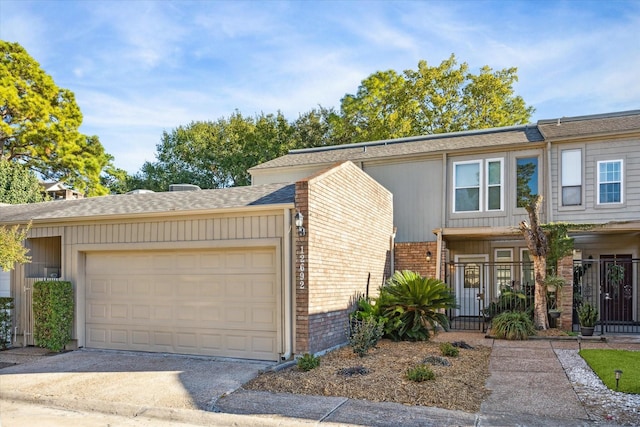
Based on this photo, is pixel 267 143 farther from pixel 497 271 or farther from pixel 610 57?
pixel 610 57

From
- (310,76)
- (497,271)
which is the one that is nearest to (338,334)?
(497,271)

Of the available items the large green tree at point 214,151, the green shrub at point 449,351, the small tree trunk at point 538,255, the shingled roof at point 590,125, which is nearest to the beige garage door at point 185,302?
the green shrub at point 449,351

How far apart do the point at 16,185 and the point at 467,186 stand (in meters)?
19.4

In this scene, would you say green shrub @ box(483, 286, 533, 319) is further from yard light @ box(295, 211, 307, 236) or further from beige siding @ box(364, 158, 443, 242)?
yard light @ box(295, 211, 307, 236)

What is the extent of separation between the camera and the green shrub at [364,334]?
31.1 feet

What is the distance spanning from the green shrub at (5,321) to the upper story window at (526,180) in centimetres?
1309

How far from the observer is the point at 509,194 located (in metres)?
14.8

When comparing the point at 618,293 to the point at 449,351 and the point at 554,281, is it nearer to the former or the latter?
the point at 554,281

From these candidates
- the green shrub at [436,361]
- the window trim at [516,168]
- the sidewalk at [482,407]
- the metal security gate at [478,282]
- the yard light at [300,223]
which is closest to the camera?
the sidewalk at [482,407]

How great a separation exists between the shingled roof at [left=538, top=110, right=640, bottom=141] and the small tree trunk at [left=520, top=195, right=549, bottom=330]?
292 centimetres

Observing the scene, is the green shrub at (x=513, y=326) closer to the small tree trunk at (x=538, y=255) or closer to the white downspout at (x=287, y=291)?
the small tree trunk at (x=538, y=255)

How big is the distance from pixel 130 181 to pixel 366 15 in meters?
26.8

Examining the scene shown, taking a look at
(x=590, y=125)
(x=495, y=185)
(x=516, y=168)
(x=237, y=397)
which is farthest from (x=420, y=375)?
(x=590, y=125)

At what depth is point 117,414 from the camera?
264 inches
